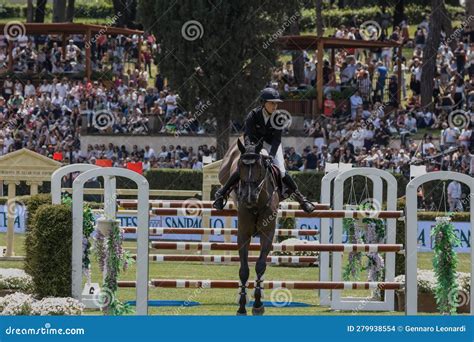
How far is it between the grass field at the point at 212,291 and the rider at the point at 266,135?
1421mm

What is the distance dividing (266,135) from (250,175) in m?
1.04

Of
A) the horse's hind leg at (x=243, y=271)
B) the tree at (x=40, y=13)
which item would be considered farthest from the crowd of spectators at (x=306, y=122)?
the horse's hind leg at (x=243, y=271)

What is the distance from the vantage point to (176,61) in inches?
1441

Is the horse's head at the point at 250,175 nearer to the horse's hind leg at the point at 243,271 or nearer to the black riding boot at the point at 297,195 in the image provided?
the horse's hind leg at the point at 243,271

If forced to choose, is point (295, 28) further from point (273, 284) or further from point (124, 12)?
point (273, 284)

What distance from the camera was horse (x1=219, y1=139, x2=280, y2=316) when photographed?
1406 cm

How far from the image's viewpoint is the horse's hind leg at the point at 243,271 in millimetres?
14180

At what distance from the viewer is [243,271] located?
46.9 feet

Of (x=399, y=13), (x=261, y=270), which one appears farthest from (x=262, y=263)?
(x=399, y=13)

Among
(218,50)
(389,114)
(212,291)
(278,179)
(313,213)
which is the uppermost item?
(218,50)

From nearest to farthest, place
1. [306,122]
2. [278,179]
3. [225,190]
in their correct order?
[225,190]
[278,179]
[306,122]

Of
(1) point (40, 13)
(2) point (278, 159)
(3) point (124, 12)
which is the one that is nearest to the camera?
(2) point (278, 159)
